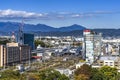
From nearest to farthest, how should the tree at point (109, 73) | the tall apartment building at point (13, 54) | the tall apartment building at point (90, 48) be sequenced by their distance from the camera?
the tree at point (109, 73) < the tall apartment building at point (13, 54) < the tall apartment building at point (90, 48)

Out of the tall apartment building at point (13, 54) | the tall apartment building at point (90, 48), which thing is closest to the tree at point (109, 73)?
the tall apartment building at point (13, 54)

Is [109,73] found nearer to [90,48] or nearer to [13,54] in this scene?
[13,54]

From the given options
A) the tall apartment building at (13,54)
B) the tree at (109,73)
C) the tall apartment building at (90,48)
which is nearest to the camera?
the tree at (109,73)

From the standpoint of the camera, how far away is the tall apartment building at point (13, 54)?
26.4 meters

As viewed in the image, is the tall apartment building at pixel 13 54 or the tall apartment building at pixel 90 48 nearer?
the tall apartment building at pixel 13 54

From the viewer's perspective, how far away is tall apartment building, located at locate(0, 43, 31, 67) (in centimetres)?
2636

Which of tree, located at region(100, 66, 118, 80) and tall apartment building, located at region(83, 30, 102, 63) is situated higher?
tall apartment building, located at region(83, 30, 102, 63)

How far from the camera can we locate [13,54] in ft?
92.2

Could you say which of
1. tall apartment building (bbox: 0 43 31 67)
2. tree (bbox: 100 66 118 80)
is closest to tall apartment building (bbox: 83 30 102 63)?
tall apartment building (bbox: 0 43 31 67)

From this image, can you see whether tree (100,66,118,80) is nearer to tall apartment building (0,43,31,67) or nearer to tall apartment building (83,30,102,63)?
tall apartment building (0,43,31,67)

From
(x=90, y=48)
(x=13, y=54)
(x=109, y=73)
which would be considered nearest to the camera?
(x=109, y=73)

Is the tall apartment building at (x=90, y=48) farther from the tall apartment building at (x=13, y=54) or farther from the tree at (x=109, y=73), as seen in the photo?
the tree at (x=109, y=73)

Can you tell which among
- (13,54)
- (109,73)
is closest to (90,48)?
(13,54)

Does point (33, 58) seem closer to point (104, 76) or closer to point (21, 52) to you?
point (21, 52)
